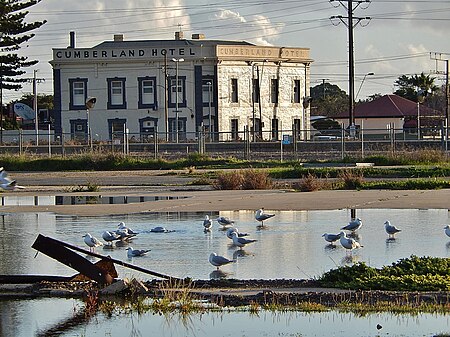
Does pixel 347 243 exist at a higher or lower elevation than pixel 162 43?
lower

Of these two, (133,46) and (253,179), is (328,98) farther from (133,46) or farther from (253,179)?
(253,179)

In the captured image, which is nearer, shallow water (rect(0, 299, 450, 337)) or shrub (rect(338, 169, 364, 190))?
shallow water (rect(0, 299, 450, 337))

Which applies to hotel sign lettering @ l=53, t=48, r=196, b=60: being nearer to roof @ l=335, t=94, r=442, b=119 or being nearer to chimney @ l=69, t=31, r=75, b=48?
Result: chimney @ l=69, t=31, r=75, b=48

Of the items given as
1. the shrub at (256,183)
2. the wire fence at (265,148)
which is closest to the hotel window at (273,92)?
the wire fence at (265,148)

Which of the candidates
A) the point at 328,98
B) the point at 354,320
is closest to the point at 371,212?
the point at 354,320

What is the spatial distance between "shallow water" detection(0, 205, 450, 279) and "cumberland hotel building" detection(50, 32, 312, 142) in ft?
185

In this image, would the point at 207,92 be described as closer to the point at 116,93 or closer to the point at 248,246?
the point at 116,93

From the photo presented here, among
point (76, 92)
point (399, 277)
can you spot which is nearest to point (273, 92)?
point (76, 92)

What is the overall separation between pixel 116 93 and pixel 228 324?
235 feet

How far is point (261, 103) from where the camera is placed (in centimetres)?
8312

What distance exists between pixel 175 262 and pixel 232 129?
66.6m

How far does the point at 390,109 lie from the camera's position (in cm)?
10494

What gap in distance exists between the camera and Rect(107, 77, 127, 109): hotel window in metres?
81.8

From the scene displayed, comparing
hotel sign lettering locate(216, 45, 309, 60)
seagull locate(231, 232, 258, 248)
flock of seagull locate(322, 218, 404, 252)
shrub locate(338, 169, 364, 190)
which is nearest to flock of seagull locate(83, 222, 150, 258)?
seagull locate(231, 232, 258, 248)
